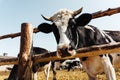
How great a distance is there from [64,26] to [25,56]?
1.18 meters

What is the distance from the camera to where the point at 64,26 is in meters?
5.90

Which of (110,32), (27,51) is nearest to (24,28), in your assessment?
(27,51)

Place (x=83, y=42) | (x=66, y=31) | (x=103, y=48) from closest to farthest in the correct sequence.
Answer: (x=103, y=48)
(x=66, y=31)
(x=83, y=42)

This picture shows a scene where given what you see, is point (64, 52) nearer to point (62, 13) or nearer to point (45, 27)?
point (62, 13)

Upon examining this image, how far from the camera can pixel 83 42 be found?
22.7 feet

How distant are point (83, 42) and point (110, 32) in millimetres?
1312

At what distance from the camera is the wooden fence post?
A: 16.9 feet

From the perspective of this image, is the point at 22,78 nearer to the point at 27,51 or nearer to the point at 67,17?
the point at 27,51

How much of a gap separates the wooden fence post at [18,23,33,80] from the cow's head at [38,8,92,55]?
0.59 m

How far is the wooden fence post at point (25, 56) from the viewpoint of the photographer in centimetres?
516

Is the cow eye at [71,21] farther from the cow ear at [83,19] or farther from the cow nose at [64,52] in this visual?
the cow nose at [64,52]

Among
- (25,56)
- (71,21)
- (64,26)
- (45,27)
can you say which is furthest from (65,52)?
(45,27)

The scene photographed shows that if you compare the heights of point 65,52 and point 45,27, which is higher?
point 45,27

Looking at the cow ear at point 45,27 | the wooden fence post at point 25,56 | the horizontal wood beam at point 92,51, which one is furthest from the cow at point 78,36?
the wooden fence post at point 25,56
